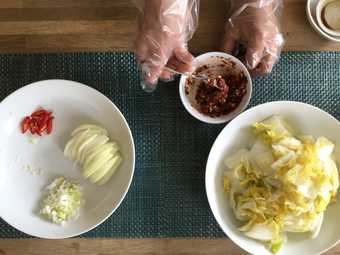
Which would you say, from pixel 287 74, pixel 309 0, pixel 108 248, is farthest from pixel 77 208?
pixel 309 0

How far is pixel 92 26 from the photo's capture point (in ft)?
4.27

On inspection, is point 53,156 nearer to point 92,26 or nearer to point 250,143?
point 92,26

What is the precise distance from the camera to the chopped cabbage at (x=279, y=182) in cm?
110

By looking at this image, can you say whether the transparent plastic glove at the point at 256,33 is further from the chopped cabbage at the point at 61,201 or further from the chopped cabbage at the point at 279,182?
the chopped cabbage at the point at 61,201

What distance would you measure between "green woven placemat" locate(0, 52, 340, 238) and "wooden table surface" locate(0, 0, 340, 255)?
0.08ft

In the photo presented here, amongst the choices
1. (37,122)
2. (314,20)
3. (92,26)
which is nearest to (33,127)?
(37,122)

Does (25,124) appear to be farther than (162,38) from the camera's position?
Yes

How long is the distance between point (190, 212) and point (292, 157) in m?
0.30

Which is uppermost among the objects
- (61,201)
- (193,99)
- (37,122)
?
(193,99)

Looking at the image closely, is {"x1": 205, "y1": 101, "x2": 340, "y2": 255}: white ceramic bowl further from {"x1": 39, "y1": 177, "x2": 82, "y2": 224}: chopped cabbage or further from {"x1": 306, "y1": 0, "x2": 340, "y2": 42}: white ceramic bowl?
{"x1": 39, "y1": 177, "x2": 82, "y2": 224}: chopped cabbage

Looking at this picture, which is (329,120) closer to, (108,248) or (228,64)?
(228,64)

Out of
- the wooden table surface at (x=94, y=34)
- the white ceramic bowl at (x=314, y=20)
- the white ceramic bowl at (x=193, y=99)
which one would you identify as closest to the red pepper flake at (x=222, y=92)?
the white ceramic bowl at (x=193, y=99)

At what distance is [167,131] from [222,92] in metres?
0.18

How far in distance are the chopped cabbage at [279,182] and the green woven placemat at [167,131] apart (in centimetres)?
11
